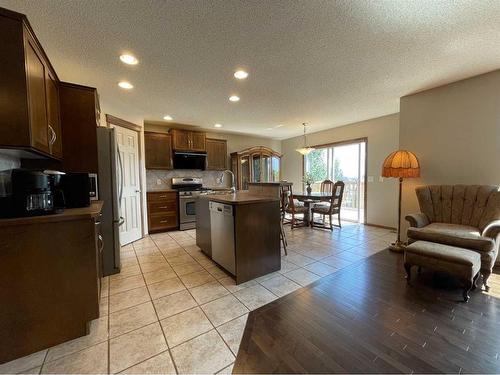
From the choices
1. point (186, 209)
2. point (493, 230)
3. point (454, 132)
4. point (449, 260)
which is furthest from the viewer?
point (186, 209)

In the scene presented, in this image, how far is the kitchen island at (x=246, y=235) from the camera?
229 cm

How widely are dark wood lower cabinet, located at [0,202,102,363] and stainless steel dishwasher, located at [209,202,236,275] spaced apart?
122 centimetres

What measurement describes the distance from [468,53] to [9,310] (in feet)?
14.6

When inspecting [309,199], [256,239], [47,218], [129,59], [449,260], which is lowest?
[449,260]

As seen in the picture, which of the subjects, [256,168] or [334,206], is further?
[256,168]

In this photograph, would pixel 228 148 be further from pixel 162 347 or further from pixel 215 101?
pixel 162 347

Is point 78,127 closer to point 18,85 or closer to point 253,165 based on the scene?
point 18,85

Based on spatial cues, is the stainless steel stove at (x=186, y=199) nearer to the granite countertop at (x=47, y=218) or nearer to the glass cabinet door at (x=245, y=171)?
the glass cabinet door at (x=245, y=171)

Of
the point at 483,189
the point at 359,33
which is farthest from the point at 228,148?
the point at 483,189

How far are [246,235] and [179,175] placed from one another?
3.43 meters

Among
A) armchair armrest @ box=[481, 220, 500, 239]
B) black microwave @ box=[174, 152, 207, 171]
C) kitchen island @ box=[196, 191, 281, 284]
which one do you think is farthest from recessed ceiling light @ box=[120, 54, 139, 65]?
armchair armrest @ box=[481, 220, 500, 239]

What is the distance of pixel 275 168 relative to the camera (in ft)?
21.0

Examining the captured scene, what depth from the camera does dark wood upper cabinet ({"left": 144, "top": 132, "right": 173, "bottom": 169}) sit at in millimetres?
4504

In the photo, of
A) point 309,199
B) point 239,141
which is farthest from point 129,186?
point 309,199
